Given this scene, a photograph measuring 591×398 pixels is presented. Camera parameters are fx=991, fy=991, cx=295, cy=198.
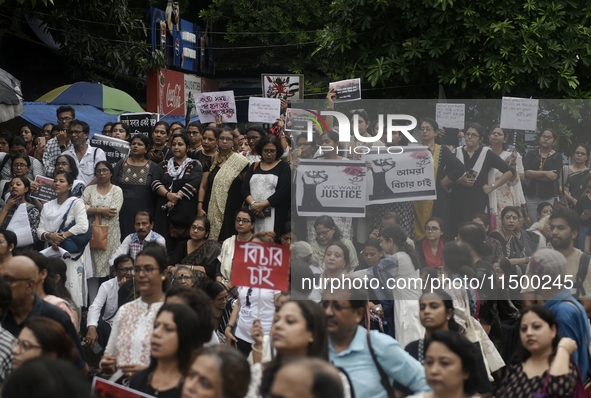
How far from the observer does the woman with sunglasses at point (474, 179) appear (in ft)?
29.5

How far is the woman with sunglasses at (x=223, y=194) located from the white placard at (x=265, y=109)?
8.25ft

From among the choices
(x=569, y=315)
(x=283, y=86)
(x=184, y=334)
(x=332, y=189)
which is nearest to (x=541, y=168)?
(x=332, y=189)

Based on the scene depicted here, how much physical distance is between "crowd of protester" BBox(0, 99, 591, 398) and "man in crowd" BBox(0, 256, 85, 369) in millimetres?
13

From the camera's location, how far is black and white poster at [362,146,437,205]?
29.2 ft

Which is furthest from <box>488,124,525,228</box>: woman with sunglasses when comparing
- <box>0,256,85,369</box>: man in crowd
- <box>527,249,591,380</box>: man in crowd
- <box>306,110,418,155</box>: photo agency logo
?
<box>0,256,85,369</box>: man in crowd

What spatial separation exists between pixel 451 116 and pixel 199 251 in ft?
9.31

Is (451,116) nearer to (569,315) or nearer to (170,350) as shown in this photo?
(569,315)

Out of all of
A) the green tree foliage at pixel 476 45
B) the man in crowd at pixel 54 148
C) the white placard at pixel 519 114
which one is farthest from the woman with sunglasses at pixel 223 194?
the green tree foliage at pixel 476 45

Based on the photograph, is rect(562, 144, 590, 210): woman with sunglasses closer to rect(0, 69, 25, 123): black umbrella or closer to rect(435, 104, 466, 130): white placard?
rect(435, 104, 466, 130): white placard

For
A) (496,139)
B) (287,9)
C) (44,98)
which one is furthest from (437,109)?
(287,9)

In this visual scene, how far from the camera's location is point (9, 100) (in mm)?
12500

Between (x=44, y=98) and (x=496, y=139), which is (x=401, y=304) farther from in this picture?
(x=44, y=98)

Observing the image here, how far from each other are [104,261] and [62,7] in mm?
11811

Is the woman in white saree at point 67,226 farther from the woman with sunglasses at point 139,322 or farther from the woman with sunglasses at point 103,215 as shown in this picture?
the woman with sunglasses at point 139,322
